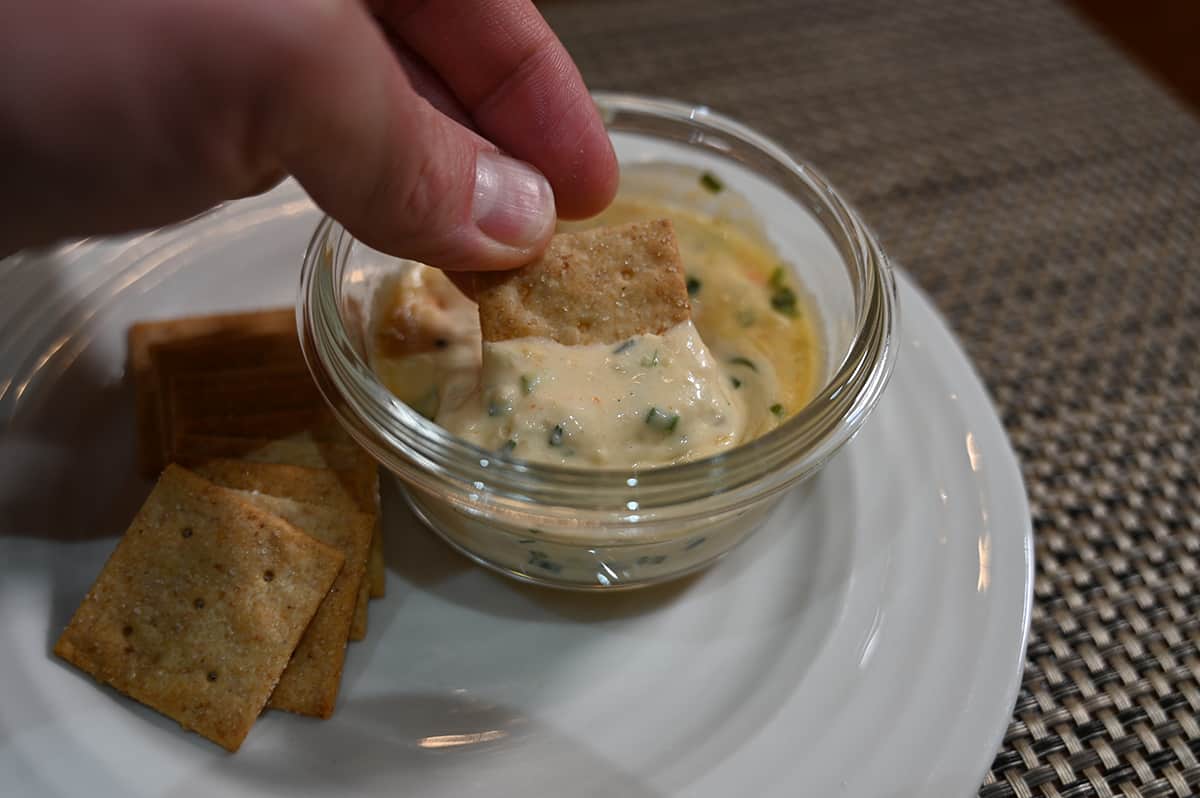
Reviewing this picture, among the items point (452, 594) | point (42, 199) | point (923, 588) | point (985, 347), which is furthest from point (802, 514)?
point (42, 199)

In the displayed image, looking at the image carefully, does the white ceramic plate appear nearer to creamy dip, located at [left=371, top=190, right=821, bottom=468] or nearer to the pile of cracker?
the pile of cracker

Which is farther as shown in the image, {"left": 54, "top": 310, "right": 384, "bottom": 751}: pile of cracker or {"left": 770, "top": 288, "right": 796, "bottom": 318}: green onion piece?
{"left": 770, "top": 288, "right": 796, "bottom": 318}: green onion piece

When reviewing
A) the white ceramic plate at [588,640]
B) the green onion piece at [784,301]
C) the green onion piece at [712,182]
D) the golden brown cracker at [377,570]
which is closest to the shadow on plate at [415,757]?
the white ceramic plate at [588,640]

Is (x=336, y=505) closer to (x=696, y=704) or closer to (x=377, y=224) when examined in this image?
(x=377, y=224)

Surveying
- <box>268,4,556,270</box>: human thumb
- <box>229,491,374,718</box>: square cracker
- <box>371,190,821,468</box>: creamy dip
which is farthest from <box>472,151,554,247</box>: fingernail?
<box>229,491,374,718</box>: square cracker

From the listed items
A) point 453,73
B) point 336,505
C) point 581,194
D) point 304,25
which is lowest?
point 336,505

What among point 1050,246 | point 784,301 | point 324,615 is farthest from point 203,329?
point 1050,246
